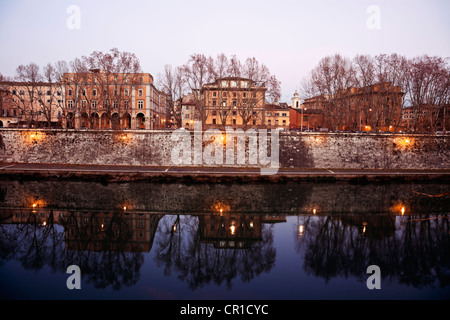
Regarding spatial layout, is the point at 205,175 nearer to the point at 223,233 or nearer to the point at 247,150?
the point at 247,150

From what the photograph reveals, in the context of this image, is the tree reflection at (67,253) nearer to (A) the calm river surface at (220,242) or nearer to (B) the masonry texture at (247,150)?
(A) the calm river surface at (220,242)

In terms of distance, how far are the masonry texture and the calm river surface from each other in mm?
6566

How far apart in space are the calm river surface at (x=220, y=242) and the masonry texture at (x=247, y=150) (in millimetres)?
6566

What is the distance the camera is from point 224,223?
16.2 m

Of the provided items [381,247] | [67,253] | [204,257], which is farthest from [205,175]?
[381,247]

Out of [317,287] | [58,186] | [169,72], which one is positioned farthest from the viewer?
[169,72]

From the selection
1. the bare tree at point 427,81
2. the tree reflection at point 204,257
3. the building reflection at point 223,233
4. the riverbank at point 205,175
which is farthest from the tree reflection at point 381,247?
the bare tree at point 427,81

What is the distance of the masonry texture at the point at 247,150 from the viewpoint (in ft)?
95.3

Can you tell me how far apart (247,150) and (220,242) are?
16.7 meters

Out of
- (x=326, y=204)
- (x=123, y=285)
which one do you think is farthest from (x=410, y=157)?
(x=123, y=285)

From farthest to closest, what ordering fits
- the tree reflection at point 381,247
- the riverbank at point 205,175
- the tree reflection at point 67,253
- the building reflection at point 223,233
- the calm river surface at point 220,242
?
the riverbank at point 205,175, the building reflection at point 223,233, the tree reflection at point 381,247, the tree reflection at point 67,253, the calm river surface at point 220,242

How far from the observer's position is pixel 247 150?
1171 inches
